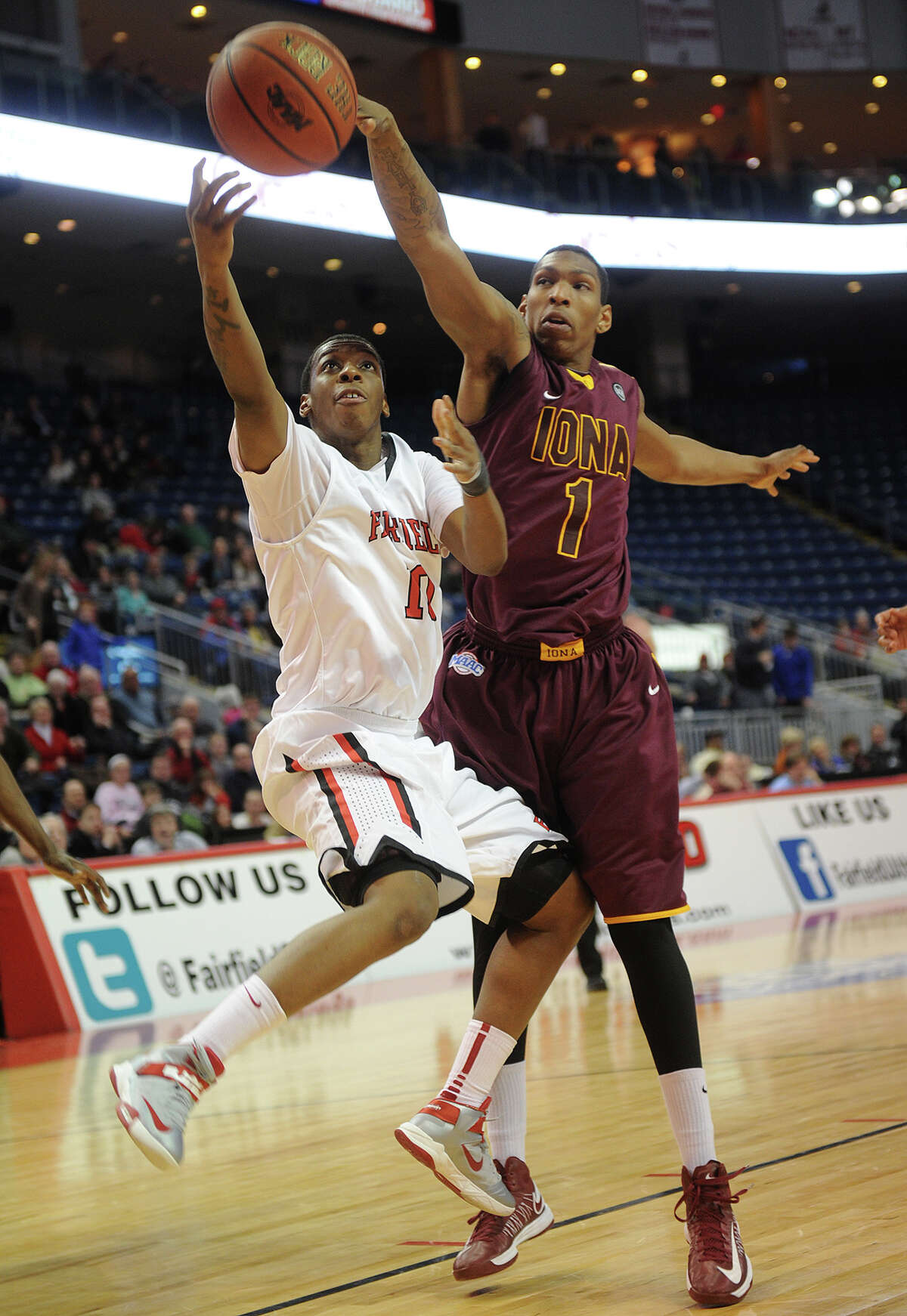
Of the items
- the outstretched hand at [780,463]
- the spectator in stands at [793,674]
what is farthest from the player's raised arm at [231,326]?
the spectator in stands at [793,674]

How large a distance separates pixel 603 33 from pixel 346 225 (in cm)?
Answer: 781

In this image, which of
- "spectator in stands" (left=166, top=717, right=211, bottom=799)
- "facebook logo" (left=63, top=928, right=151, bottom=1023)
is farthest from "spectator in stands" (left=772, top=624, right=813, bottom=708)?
"facebook logo" (left=63, top=928, right=151, bottom=1023)

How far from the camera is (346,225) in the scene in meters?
19.7

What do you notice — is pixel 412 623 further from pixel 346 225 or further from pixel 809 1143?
pixel 346 225

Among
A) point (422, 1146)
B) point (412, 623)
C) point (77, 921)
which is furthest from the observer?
point (77, 921)

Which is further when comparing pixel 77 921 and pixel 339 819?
pixel 77 921

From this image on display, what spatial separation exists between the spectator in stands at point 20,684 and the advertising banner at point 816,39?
757 inches

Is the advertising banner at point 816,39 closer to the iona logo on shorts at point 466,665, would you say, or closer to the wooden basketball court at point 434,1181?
the wooden basketball court at point 434,1181

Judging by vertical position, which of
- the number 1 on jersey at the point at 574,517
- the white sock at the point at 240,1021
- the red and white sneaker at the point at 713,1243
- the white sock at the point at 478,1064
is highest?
the number 1 on jersey at the point at 574,517

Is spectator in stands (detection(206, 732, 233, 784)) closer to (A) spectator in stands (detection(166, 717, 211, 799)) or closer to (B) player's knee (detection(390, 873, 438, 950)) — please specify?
(A) spectator in stands (detection(166, 717, 211, 799))

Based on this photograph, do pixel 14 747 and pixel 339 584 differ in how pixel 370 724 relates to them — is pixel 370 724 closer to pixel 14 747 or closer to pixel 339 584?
pixel 339 584

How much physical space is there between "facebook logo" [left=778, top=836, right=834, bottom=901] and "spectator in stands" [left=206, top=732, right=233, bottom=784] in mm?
4940

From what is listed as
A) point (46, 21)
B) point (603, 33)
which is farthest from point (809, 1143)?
point (603, 33)

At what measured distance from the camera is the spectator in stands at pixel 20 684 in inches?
504
